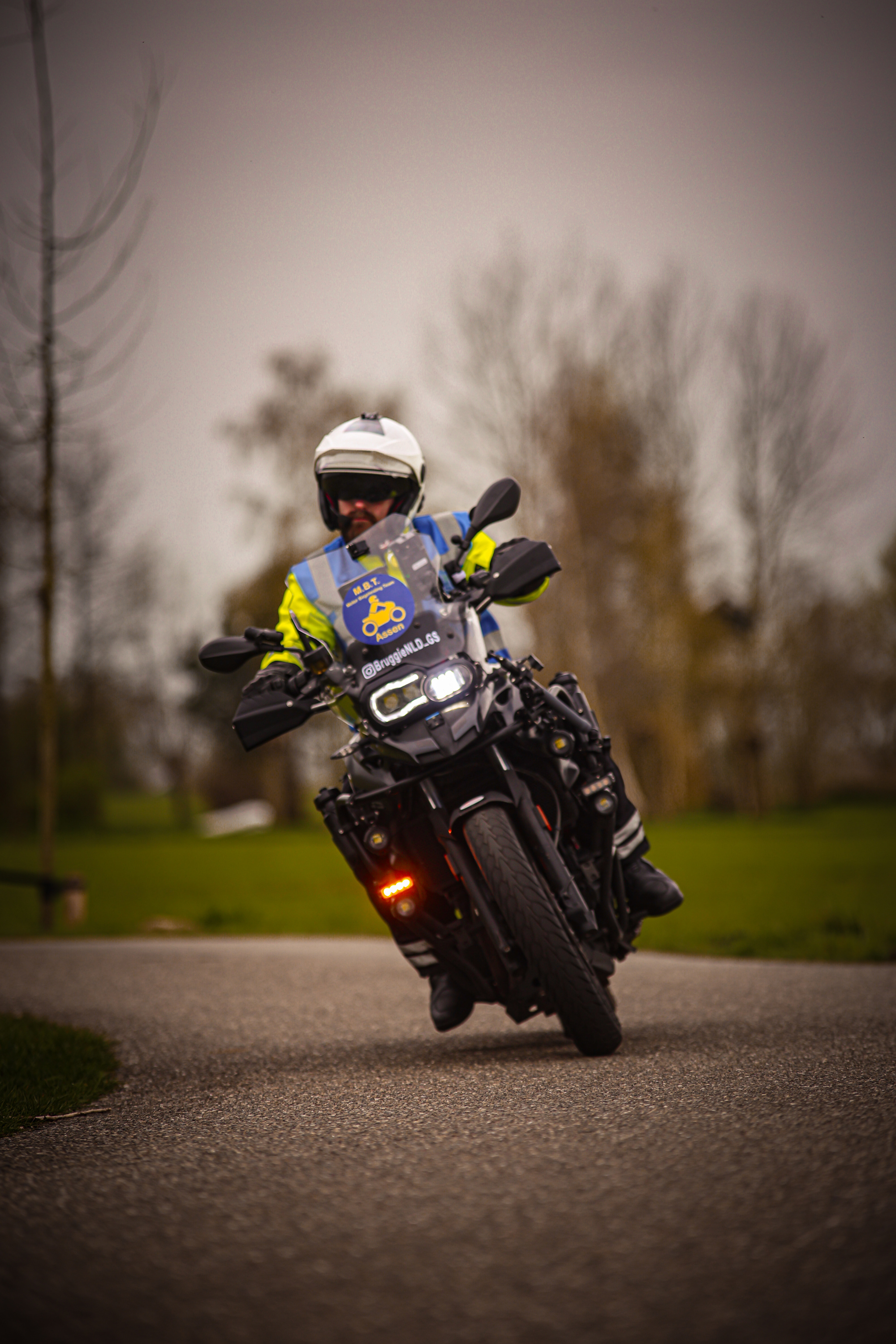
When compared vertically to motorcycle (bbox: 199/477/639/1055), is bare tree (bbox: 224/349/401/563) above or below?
above

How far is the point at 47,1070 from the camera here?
498cm

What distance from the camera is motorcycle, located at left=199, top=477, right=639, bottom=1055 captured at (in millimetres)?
4586

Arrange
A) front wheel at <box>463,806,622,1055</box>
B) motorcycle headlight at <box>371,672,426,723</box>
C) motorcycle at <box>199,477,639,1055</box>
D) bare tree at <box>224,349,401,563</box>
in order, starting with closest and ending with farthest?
front wheel at <box>463,806,622,1055</box> → motorcycle at <box>199,477,639,1055</box> → motorcycle headlight at <box>371,672,426,723</box> → bare tree at <box>224,349,401,563</box>

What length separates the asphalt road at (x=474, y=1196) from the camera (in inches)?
84.5

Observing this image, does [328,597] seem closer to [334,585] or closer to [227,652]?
[334,585]

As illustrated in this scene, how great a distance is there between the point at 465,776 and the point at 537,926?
624 millimetres

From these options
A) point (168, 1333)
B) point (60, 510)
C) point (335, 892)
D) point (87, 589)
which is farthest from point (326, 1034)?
point (87, 589)

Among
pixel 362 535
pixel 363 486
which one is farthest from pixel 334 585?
pixel 363 486

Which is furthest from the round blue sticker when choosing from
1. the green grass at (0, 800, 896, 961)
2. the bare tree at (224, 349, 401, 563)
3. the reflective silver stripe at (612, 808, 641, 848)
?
the bare tree at (224, 349, 401, 563)

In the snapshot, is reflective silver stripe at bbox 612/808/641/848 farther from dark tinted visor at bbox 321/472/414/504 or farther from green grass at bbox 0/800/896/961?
green grass at bbox 0/800/896/961

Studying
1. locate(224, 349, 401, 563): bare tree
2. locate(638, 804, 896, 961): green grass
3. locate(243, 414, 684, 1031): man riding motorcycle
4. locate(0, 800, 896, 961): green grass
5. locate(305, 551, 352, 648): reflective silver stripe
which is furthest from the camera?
locate(224, 349, 401, 563): bare tree

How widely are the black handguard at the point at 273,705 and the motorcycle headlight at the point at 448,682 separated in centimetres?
45

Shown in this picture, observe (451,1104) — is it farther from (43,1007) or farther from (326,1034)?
(43,1007)

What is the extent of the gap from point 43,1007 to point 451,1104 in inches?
168
